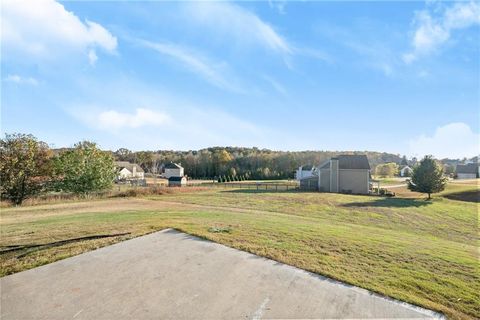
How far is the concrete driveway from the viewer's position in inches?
198

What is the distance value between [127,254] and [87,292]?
2157 millimetres

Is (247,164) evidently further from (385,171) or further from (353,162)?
(353,162)

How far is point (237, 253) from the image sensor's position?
795 centimetres

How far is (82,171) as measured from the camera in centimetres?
2756

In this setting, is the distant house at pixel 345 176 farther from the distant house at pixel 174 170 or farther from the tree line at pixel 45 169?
the distant house at pixel 174 170

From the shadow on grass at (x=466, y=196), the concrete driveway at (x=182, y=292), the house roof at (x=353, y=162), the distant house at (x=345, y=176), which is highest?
the house roof at (x=353, y=162)

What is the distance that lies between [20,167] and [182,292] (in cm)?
2555

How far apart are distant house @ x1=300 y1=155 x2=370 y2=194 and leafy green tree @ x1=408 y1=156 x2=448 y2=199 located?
648 cm

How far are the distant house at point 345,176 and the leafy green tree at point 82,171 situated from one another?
2657cm

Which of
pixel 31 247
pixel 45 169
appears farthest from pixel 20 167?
pixel 31 247

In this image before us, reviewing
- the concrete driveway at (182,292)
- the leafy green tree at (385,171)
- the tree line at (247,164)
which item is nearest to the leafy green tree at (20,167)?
the concrete driveway at (182,292)

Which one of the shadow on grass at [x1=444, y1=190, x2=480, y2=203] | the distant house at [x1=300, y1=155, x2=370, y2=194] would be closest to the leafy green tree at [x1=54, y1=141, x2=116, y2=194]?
the distant house at [x1=300, y1=155, x2=370, y2=194]

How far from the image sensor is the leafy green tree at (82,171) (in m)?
27.4

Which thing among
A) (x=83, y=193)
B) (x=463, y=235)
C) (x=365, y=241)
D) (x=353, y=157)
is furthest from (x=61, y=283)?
(x=353, y=157)
